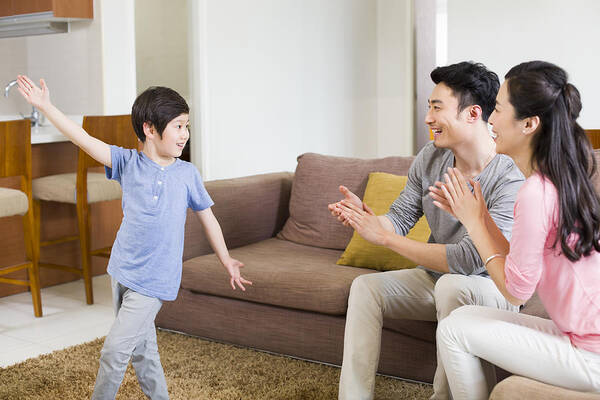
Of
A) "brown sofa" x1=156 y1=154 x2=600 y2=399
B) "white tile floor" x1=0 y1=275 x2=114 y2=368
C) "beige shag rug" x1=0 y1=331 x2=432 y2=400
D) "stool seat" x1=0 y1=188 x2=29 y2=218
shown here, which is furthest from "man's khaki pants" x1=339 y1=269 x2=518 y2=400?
"stool seat" x1=0 y1=188 x2=29 y2=218

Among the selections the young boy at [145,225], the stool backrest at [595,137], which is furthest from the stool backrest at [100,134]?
the stool backrest at [595,137]

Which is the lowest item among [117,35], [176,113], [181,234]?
[181,234]

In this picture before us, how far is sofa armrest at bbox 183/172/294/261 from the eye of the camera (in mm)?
3117

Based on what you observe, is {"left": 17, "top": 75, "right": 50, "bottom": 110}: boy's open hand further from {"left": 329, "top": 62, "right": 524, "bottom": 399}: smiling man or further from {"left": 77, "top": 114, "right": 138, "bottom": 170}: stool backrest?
{"left": 77, "top": 114, "right": 138, "bottom": 170}: stool backrest

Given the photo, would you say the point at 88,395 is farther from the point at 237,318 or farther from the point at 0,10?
the point at 0,10

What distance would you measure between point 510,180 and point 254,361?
3.90 feet

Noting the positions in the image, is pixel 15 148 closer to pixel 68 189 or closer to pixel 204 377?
pixel 68 189

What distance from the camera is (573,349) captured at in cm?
161

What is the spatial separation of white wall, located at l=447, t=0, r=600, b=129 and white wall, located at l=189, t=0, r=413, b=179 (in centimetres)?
73

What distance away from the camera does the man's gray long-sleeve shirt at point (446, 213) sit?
2.12 meters

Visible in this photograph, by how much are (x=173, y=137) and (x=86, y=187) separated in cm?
189

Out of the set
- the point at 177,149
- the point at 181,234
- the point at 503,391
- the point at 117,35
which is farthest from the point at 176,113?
the point at 117,35

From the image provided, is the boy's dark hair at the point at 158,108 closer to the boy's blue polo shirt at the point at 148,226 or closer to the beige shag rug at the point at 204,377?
the boy's blue polo shirt at the point at 148,226

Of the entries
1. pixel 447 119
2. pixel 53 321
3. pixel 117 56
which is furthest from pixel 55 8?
pixel 447 119
